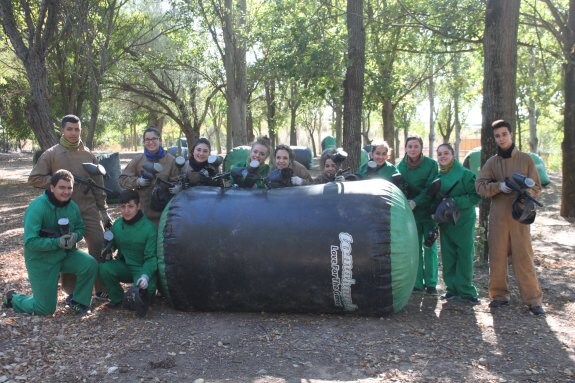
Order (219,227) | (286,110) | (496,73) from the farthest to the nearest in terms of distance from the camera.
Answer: (286,110) → (496,73) → (219,227)

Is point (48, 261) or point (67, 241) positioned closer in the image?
point (67, 241)

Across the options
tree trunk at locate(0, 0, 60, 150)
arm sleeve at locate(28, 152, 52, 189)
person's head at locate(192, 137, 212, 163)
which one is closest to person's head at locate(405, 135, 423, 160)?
person's head at locate(192, 137, 212, 163)

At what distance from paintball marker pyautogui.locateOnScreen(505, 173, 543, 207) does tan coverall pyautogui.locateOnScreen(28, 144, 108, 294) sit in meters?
4.33

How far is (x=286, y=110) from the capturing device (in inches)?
1264

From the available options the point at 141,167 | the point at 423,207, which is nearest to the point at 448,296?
the point at 423,207

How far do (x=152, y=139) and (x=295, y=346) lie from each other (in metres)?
2.73

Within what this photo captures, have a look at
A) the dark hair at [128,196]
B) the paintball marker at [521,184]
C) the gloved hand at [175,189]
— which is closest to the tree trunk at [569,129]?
the paintball marker at [521,184]

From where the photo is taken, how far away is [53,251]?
526cm

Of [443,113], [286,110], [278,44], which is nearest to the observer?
[278,44]

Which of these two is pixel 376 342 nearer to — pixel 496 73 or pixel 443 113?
pixel 496 73

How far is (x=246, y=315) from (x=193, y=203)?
1.18 meters

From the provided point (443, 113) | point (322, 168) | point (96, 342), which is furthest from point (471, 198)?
point (443, 113)

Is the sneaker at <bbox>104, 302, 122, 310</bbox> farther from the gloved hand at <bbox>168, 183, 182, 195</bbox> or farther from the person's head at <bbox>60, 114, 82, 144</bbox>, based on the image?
the person's head at <bbox>60, 114, 82, 144</bbox>

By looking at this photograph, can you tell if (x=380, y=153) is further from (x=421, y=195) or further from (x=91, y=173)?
(x=91, y=173)
